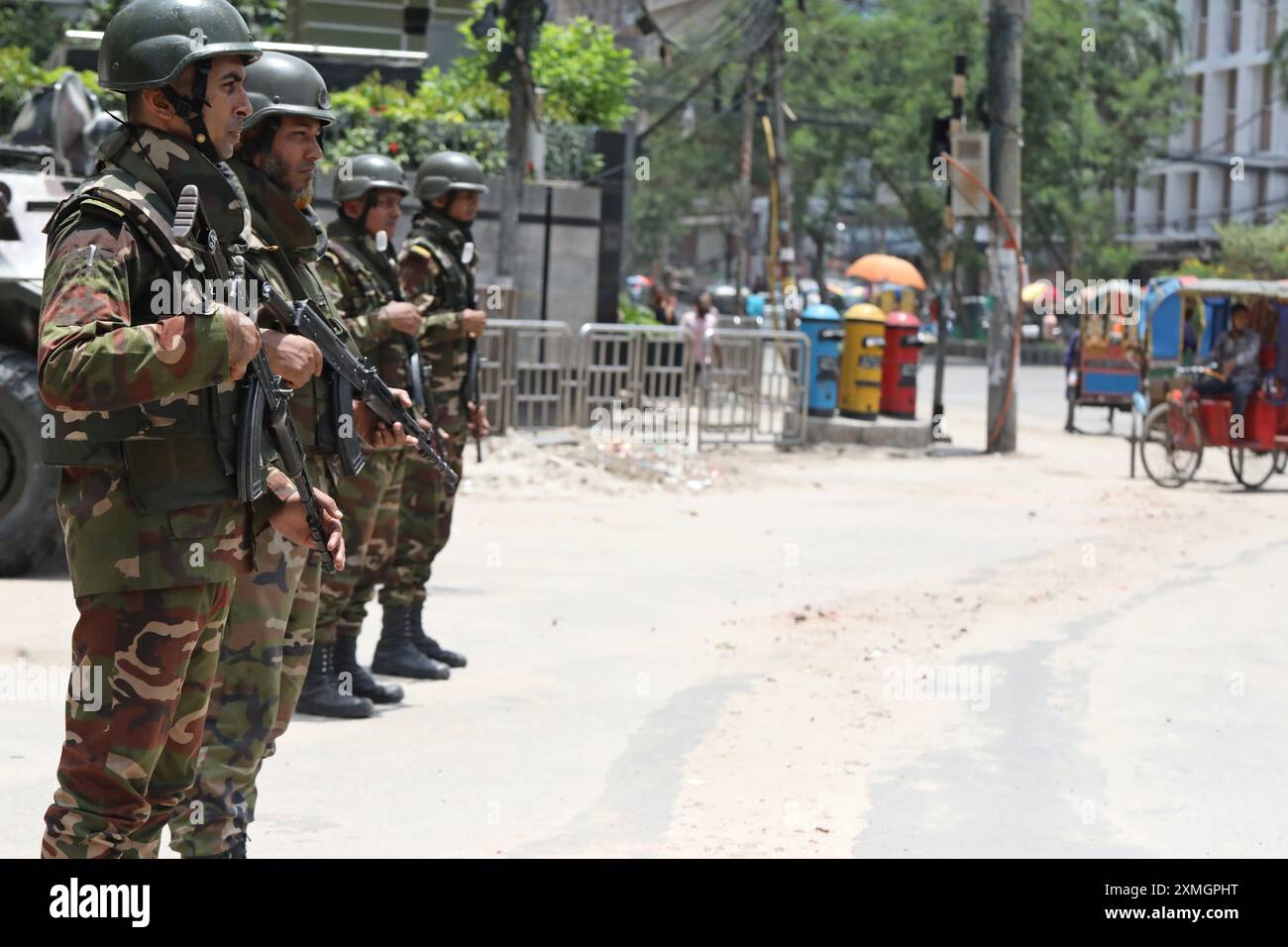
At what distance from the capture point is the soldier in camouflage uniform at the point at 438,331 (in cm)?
725

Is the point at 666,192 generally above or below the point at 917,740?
above

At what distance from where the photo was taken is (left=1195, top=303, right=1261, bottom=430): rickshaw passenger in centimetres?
1602

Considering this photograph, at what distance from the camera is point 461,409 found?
7.40 m

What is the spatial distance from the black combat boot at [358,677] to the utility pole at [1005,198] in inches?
509

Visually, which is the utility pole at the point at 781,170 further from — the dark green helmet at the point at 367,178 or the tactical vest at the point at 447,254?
the dark green helmet at the point at 367,178

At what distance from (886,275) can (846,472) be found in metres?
19.4

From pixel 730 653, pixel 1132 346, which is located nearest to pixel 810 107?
pixel 1132 346

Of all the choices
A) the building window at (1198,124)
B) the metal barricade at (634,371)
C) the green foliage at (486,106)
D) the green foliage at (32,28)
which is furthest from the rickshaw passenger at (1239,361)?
→ the building window at (1198,124)

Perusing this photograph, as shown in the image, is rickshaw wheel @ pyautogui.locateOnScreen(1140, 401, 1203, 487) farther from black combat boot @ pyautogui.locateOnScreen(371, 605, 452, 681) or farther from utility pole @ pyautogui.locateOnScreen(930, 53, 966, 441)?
black combat boot @ pyautogui.locateOnScreen(371, 605, 452, 681)

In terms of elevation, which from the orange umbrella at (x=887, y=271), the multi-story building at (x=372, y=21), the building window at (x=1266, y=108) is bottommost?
the orange umbrella at (x=887, y=271)

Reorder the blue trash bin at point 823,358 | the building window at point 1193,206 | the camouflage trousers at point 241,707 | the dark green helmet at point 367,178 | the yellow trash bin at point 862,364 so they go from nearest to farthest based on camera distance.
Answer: the camouflage trousers at point 241,707 → the dark green helmet at point 367,178 → the blue trash bin at point 823,358 → the yellow trash bin at point 862,364 → the building window at point 1193,206

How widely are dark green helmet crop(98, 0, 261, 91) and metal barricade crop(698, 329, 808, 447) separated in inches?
533

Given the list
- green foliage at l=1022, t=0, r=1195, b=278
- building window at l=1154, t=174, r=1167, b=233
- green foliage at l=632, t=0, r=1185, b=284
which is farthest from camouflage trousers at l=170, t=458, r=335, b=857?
building window at l=1154, t=174, r=1167, b=233

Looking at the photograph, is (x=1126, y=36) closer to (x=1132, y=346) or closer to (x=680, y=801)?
(x=1132, y=346)
